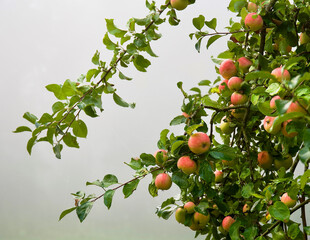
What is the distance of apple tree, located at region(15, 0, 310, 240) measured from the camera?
39.5 inches

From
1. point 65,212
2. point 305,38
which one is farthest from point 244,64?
point 65,212

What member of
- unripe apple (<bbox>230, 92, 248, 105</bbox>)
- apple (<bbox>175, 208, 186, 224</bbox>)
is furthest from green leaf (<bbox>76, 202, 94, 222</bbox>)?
unripe apple (<bbox>230, 92, 248, 105</bbox>)

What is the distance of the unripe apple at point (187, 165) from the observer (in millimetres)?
950

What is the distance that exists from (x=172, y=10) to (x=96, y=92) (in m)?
0.34

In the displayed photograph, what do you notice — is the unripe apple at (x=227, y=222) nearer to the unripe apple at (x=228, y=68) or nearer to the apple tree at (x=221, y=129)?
the apple tree at (x=221, y=129)

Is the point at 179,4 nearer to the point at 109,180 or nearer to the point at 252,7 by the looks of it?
the point at 252,7

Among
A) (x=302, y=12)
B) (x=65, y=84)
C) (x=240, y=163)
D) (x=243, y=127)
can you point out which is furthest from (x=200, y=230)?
(x=302, y=12)

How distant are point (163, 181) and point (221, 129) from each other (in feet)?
1.34

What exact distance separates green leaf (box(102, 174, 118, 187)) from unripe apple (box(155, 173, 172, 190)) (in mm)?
132

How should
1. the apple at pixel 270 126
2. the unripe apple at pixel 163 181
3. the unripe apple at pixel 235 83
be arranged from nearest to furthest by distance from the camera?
the apple at pixel 270 126 → the unripe apple at pixel 163 181 → the unripe apple at pixel 235 83

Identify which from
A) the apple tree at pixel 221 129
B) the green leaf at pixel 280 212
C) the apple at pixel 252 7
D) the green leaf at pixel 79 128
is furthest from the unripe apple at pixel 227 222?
the apple at pixel 252 7

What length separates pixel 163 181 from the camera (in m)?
1.01

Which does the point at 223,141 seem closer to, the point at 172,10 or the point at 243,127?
the point at 243,127

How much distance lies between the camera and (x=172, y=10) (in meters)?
1.18
